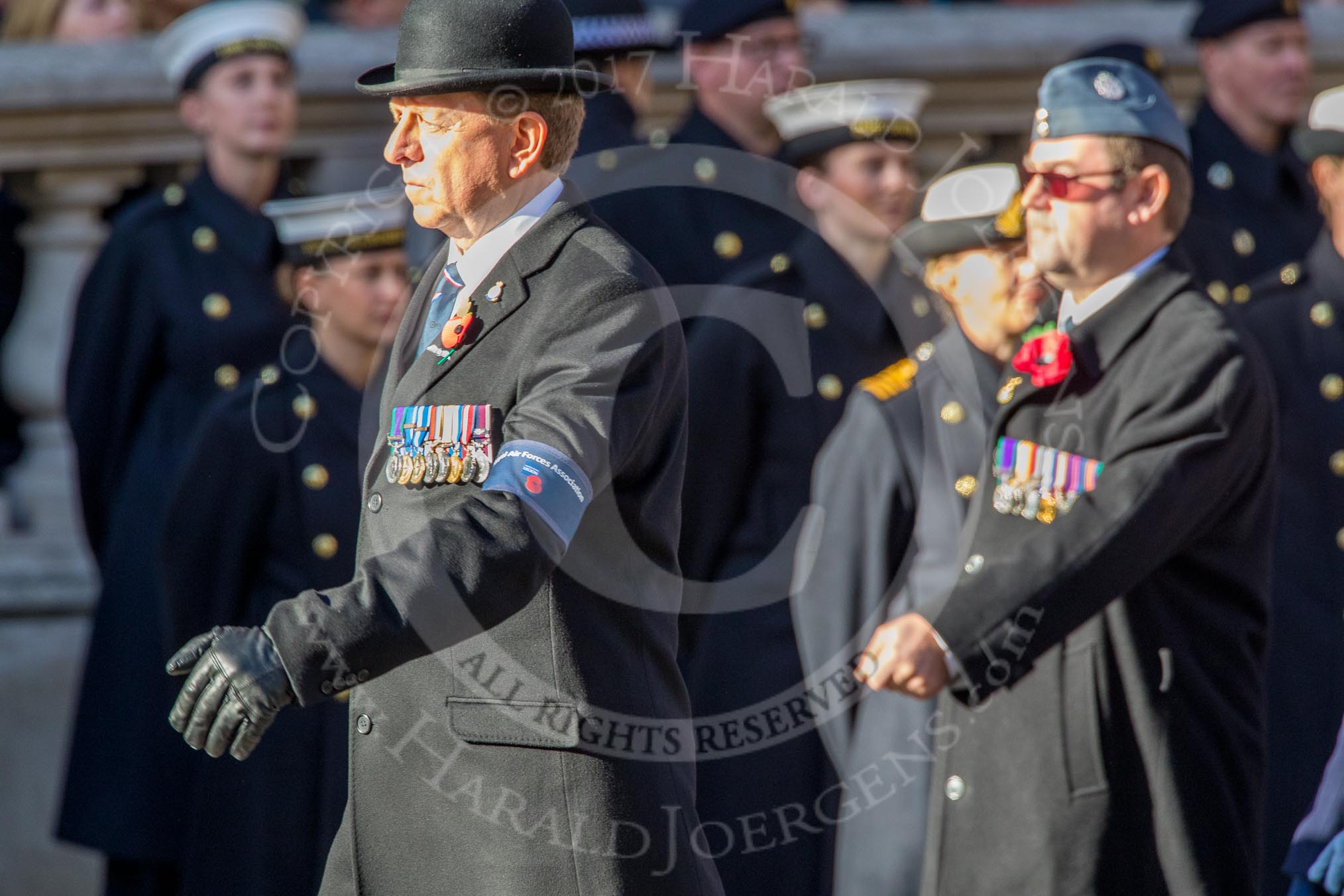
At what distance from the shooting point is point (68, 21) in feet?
21.1

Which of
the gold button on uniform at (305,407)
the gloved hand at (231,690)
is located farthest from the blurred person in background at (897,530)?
the gloved hand at (231,690)

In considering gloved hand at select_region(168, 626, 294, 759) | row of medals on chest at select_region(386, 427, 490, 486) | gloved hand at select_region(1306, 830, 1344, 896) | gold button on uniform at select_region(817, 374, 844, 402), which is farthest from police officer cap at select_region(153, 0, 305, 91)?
gloved hand at select_region(1306, 830, 1344, 896)

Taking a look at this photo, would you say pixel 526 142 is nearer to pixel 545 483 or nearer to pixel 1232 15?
pixel 545 483

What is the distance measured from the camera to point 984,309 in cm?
503

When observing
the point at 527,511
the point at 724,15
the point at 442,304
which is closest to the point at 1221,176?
the point at 724,15

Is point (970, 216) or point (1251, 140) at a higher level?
point (1251, 140)

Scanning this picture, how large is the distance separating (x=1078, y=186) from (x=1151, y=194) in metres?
0.14

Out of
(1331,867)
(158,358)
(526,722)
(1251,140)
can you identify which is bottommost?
(1331,867)

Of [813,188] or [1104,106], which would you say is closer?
[1104,106]

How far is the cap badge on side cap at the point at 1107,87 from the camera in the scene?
4305 mm

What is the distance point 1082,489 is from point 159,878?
261 cm

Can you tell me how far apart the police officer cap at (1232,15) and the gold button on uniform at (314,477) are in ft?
8.86

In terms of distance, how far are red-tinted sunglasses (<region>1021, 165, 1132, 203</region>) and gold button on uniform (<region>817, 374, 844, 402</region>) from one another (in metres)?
1.13

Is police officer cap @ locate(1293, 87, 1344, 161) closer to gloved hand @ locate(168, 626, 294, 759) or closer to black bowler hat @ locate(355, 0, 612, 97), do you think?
black bowler hat @ locate(355, 0, 612, 97)
